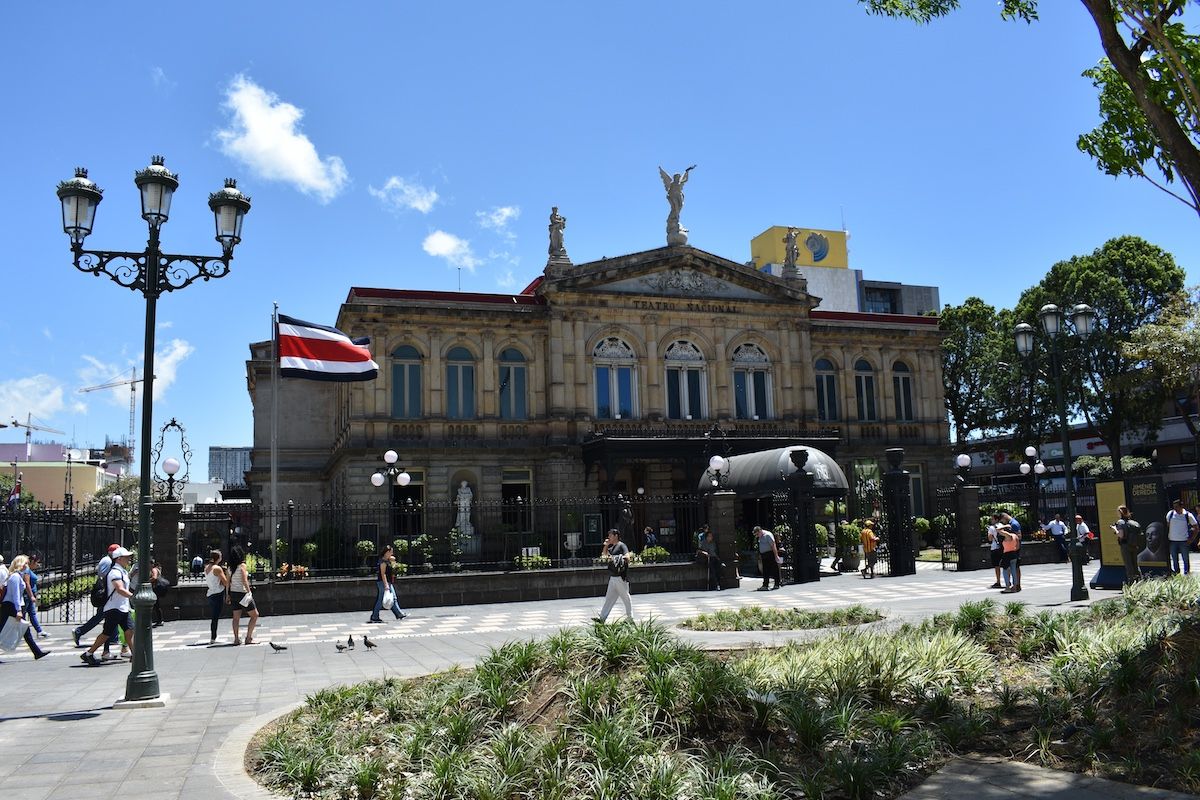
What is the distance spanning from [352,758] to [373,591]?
55.9 ft

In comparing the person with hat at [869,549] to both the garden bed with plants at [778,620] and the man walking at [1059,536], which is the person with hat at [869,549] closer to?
the man walking at [1059,536]

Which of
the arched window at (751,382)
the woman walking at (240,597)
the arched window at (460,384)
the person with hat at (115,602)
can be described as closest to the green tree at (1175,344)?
the arched window at (751,382)

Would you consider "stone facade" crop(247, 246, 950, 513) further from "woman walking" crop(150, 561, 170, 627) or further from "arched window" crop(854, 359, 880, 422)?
"woman walking" crop(150, 561, 170, 627)

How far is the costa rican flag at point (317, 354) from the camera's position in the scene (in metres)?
24.1

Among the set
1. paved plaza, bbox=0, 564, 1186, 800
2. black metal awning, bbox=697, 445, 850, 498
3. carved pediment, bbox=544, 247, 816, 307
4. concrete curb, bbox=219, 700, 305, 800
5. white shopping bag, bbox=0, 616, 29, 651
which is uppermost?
carved pediment, bbox=544, 247, 816, 307

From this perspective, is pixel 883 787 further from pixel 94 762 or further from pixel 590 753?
pixel 94 762

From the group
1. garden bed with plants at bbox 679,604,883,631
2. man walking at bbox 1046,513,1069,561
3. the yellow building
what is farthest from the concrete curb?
the yellow building

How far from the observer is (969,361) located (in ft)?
184

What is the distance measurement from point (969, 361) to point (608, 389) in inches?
1074

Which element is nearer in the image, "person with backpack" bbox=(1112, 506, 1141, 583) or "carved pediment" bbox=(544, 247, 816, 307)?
"person with backpack" bbox=(1112, 506, 1141, 583)

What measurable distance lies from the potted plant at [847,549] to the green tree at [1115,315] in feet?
62.7

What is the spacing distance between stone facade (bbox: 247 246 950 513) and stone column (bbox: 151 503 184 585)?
14289 millimetres

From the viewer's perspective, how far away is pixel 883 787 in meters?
6.56

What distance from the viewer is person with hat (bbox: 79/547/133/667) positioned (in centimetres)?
1439
